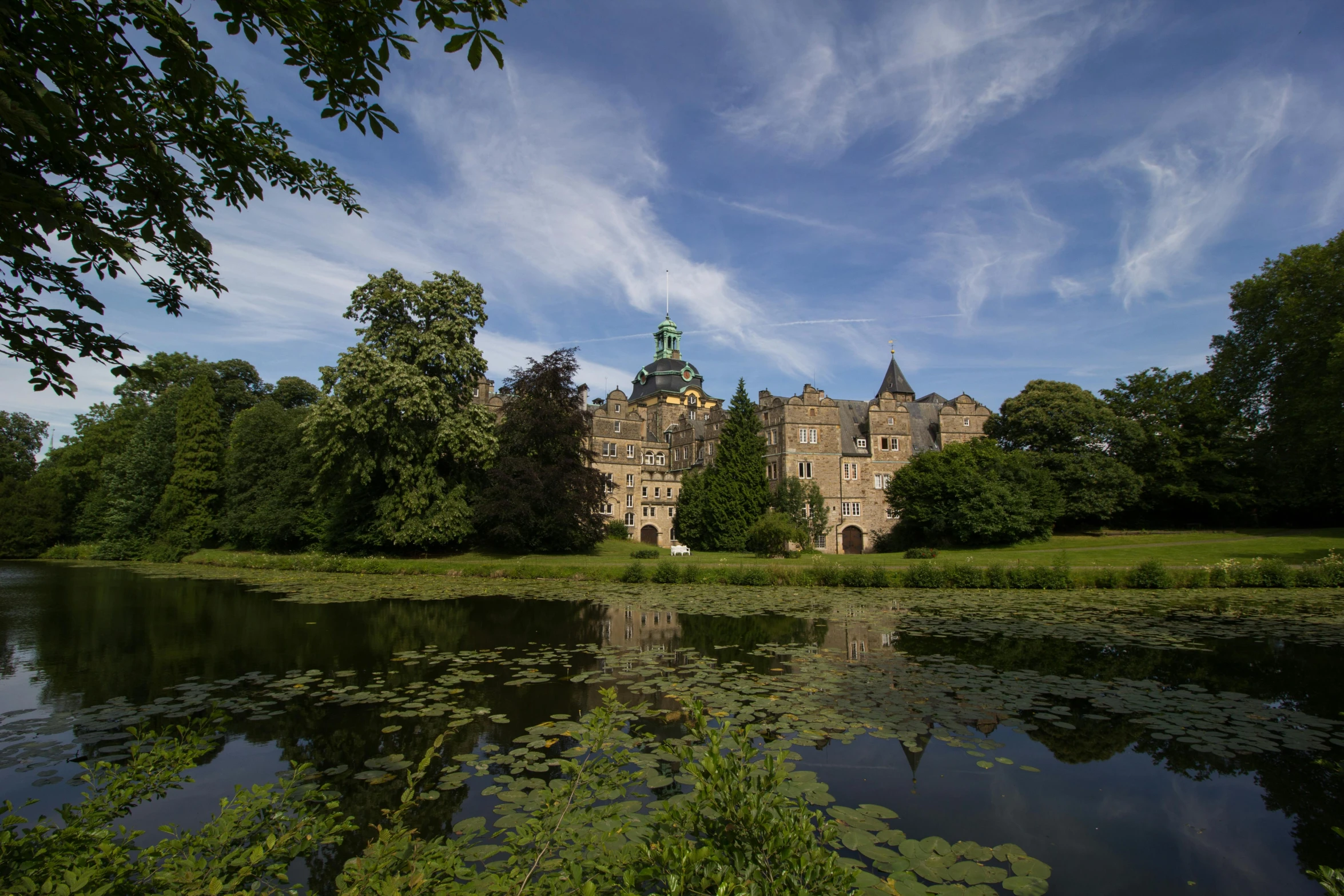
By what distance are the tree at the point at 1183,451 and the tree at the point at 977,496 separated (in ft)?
26.9

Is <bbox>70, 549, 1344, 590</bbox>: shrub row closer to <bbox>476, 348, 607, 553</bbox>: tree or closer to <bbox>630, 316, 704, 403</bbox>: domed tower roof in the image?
<bbox>476, 348, 607, 553</bbox>: tree

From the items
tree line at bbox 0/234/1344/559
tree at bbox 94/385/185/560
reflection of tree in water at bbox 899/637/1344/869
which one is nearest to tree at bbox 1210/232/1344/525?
tree line at bbox 0/234/1344/559

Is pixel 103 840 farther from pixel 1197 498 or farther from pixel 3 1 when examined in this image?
pixel 1197 498

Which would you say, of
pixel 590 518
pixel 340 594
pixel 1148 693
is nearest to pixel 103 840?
pixel 1148 693

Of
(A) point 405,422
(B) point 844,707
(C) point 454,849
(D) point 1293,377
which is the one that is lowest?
(B) point 844,707

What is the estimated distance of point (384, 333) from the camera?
32.5 metres

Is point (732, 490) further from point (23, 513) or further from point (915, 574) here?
point (23, 513)

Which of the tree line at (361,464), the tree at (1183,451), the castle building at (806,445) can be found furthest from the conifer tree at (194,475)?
the tree at (1183,451)

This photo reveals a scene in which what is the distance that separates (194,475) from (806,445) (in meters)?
39.0

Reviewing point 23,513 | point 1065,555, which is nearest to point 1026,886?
point 1065,555

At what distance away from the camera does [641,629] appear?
15.2 metres

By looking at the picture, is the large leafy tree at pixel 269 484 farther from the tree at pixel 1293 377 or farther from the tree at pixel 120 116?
the tree at pixel 1293 377

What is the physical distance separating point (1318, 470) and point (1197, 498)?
6.10 m

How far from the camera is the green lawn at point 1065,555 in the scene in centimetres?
2773
